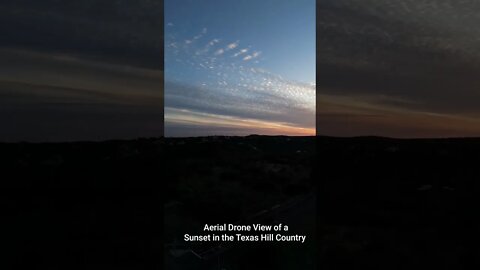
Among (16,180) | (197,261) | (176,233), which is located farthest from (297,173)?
(16,180)

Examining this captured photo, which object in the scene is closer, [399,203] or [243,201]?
[399,203]

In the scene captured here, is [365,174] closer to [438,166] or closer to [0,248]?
[438,166]

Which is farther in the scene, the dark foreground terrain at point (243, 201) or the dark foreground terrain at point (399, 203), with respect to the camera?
the dark foreground terrain at point (399, 203)

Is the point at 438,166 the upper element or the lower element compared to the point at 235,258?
upper

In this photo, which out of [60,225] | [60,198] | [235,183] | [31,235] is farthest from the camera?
[235,183]

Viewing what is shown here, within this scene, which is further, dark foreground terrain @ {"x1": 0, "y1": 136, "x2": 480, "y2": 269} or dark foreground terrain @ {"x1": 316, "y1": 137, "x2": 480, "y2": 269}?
dark foreground terrain @ {"x1": 316, "y1": 137, "x2": 480, "y2": 269}

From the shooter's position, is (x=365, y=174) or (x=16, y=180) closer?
(x=16, y=180)

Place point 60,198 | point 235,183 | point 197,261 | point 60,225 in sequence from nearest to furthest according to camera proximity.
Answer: point 197,261 < point 60,225 < point 60,198 < point 235,183

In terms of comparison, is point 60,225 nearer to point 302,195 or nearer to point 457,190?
point 302,195
